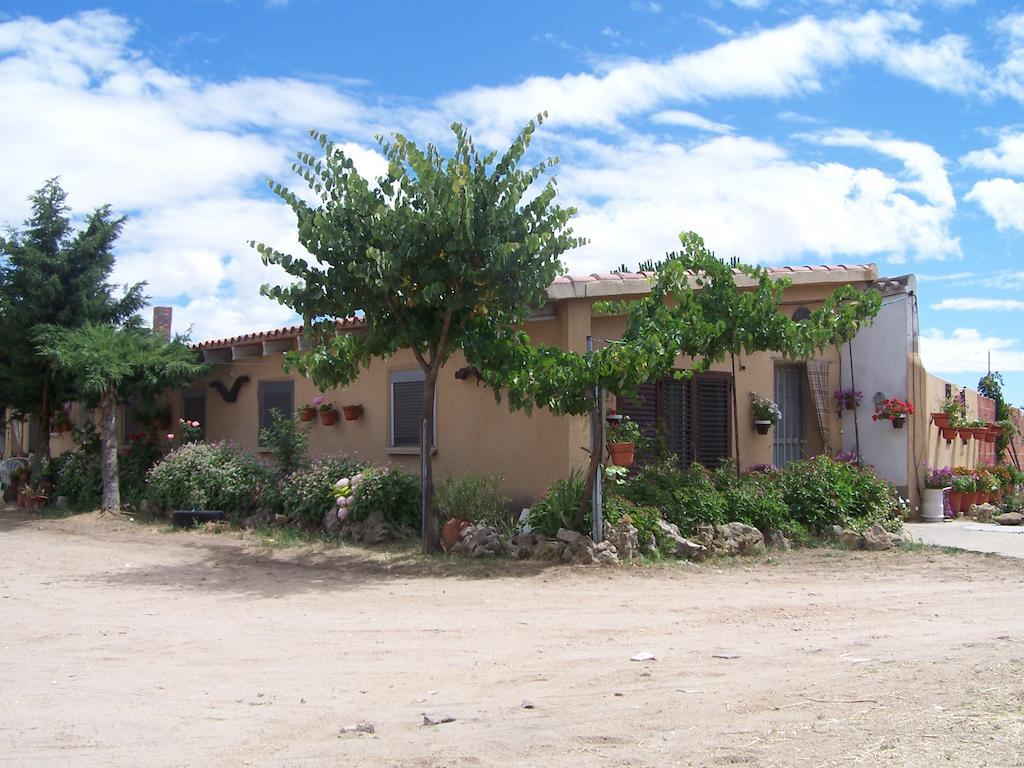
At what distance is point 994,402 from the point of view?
67.6ft

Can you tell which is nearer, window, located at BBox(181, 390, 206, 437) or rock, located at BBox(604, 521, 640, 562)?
rock, located at BBox(604, 521, 640, 562)

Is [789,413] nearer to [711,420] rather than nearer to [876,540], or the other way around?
[711,420]

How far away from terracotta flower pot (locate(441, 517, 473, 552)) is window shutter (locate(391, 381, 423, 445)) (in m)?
2.78

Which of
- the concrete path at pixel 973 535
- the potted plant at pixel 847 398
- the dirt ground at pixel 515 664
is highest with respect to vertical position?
the potted plant at pixel 847 398

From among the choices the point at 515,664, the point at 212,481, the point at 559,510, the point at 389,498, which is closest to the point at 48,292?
the point at 212,481

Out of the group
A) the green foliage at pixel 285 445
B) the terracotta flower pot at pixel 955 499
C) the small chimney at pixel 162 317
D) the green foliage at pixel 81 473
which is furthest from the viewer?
the small chimney at pixel 162 317

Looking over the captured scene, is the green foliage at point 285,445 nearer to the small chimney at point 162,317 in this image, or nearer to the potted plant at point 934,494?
the small chimney at point 162,317

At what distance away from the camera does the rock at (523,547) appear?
10914 mm

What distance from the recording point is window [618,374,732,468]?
43.9ft

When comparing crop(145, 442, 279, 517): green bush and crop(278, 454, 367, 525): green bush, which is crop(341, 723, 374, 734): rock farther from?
crop(145, 442, 279, 517): green bush

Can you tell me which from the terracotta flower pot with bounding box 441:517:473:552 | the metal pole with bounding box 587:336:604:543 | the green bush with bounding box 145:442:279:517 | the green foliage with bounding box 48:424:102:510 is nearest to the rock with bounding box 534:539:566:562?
the metal pole with bounding box 587:336:604:543

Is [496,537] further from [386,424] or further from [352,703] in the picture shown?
[352,703]

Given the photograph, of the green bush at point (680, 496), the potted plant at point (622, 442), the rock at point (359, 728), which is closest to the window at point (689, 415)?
the potted plant at point (622, 442)

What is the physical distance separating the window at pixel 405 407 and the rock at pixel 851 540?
5989 mm
